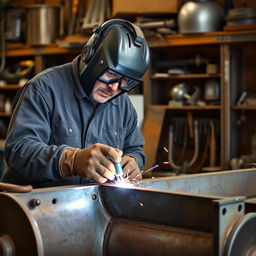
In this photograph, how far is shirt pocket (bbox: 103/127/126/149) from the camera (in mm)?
2477

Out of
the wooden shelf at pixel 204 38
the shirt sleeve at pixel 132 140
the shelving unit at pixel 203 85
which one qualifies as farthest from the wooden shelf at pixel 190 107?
the shirt sleeve at pixel 132 140

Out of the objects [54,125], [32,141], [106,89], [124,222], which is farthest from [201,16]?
[124,222]

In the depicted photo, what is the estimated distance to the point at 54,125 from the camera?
2.32 m

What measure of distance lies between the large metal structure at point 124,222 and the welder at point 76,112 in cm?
19

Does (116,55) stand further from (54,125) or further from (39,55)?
(39,55)

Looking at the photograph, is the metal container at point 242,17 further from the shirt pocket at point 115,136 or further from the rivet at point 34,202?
the rivet at point 34,202

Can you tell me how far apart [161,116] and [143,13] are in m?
0.89

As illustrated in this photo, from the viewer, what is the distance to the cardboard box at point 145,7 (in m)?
4.97

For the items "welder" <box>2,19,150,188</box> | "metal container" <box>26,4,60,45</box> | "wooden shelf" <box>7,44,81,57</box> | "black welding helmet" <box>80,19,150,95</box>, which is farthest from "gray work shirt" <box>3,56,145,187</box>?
"metal container" <box>26,4,60,45</box>

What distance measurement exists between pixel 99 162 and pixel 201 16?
2.99 meters

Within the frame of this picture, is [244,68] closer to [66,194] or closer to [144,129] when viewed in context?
[144,129]

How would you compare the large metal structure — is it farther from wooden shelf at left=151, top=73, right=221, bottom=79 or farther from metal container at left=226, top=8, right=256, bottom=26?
wooden shelf at left=151, top=73, right=221, bottom=79

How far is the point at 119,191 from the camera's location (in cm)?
179

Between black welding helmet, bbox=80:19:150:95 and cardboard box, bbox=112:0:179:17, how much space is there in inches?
108
